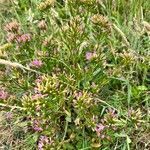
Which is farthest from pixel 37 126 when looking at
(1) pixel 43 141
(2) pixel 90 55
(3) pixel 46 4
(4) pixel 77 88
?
(3) pixel 46 4

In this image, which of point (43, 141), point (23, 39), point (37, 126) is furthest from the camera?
point (23, 39)

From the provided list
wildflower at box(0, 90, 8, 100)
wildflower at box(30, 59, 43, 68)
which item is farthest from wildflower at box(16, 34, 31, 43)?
wildflower at box(0, 90, 8, 100)

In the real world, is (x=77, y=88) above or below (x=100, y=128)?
above

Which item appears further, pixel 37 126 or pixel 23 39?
pixel 23 39

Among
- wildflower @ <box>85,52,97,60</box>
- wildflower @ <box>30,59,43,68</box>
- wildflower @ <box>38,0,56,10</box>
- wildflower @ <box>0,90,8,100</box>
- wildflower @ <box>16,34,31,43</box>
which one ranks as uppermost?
wildflower @ <box>38,0,56,10</box>

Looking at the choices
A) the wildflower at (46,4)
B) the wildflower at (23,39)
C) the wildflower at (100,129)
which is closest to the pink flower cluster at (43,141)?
the wildflower at (100,129)

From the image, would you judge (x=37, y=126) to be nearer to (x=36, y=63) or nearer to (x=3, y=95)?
(x=3, y=95)

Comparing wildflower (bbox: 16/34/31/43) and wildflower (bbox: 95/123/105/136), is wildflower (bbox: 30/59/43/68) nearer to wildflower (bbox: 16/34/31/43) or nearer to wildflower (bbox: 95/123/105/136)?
wildflower (bbox: 16/34/31/43)

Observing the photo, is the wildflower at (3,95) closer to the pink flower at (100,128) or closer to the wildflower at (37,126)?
the wildflower at (37,126)

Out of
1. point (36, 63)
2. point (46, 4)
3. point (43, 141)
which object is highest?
point (46, 4)
